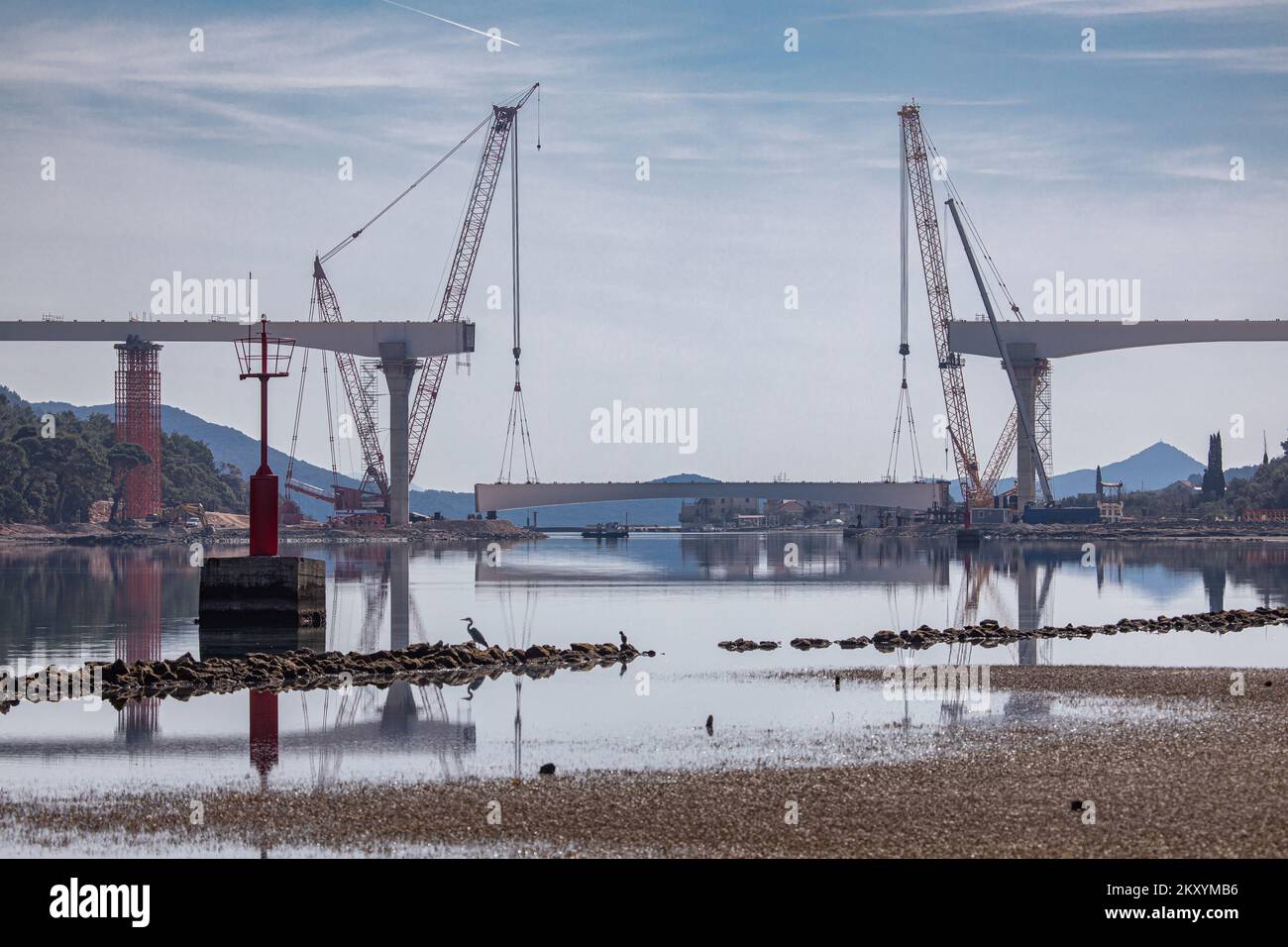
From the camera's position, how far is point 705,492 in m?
181

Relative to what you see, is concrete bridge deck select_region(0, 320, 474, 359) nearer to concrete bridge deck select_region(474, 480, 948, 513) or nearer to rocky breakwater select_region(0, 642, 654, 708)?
concrete bridge deck select_region(474, 480, 948, 513)

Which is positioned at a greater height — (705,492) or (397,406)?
(397,406)

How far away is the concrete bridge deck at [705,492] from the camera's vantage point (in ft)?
570

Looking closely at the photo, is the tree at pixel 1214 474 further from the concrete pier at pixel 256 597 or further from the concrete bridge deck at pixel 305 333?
the concrete pier at pixel 256 597

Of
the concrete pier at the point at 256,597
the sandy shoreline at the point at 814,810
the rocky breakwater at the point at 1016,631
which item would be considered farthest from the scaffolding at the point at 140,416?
the sandy shoreline at the point at 814,810

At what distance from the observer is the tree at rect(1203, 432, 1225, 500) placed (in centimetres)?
16975

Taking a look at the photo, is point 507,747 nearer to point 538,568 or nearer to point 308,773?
point 308,773

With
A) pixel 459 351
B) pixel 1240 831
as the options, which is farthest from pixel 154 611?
pixel 459 351

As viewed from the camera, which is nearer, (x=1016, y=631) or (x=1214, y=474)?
(x=1016, y=631)

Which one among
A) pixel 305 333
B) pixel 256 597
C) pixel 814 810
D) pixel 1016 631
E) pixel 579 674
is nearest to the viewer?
pixel 814 810

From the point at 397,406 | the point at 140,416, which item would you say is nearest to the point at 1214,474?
the point at 397,406

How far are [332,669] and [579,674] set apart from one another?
4503 millimetres

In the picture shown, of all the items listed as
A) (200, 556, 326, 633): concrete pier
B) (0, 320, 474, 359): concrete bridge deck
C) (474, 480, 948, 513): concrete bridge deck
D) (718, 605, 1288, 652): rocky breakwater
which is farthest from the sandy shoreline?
(474, 480, 948, 513): concrete bridge deck

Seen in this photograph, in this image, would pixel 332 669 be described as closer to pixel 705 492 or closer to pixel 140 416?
pixel 140 416
